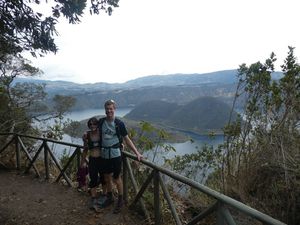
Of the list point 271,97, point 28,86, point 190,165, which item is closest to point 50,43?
point 271,97

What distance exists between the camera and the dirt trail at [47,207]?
16.3 feet

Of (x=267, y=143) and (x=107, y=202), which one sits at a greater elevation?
(x=267, y=143)

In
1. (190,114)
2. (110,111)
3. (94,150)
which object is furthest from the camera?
(190,114)

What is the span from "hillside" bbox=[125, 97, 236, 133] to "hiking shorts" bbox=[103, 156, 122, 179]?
59219mm

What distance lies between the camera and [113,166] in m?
4.84

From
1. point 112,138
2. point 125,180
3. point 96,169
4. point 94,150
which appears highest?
point 112,138

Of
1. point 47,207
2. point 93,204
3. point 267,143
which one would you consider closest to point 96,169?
point 93,204

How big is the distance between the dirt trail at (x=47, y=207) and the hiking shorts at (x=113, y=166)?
65cm

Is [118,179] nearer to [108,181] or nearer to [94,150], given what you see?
[108,181]

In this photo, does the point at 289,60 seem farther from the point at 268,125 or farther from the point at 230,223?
the point at 230,223

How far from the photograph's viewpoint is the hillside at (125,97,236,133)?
74.0 m

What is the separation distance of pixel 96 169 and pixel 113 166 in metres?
0.39

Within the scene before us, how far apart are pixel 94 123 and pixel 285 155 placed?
12.5ft

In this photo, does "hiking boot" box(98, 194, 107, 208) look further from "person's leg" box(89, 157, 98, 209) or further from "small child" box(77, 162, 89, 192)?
"small child" box(77, 162, 89, 192)
